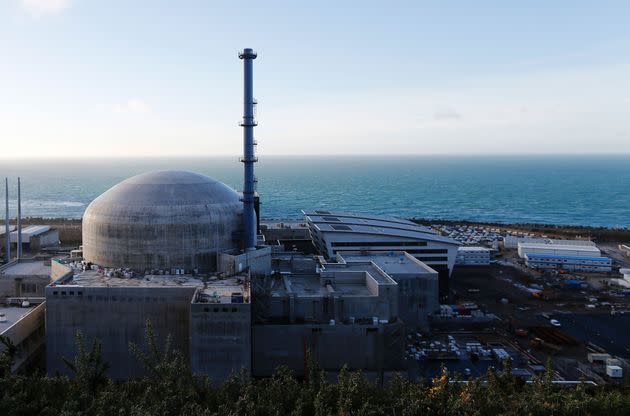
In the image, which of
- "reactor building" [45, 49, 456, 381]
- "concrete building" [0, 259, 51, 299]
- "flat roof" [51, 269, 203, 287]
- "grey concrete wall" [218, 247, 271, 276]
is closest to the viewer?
"reactor building" [45, 49, 456, 381]

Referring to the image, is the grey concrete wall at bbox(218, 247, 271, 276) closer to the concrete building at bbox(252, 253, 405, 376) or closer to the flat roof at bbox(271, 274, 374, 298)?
the flat roof at bbox(271, 274, 374, 298)

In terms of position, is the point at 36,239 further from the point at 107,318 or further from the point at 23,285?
the point at 107,318

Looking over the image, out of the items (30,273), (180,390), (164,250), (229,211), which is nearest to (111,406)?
(180,390)

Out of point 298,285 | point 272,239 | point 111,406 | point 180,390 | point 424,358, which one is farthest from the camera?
point 272,239

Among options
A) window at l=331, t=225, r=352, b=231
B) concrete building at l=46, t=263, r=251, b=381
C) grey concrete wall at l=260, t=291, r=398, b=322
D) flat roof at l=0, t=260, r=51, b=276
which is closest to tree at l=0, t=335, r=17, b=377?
concrete building at l=46, t=263, r=251, b=381

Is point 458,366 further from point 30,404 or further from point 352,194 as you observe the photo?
point 352,194

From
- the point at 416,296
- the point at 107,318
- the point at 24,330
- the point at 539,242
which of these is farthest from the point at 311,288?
the point at 539,242
